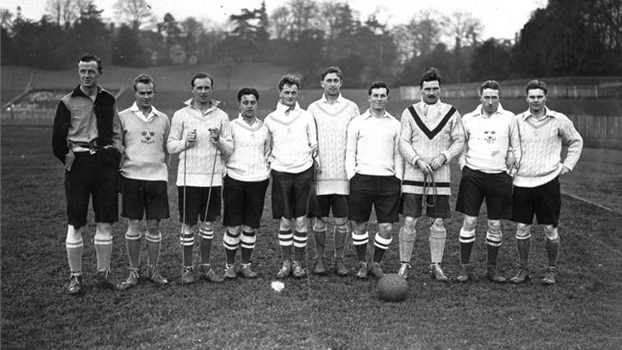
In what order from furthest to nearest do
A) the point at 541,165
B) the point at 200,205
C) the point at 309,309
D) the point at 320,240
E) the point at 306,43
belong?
the point at 306,43, the point at 320,240, the point at 541,165, the point at 200,205, the point at 309,309

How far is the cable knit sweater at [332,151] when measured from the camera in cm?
629

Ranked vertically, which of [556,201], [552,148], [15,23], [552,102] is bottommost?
[556,201]

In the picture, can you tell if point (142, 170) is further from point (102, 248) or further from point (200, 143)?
point (102, 248)

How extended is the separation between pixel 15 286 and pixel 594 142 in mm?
25027

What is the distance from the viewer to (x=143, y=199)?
233 inches

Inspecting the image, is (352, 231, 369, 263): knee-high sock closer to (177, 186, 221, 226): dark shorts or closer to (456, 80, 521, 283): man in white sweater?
(456, 80, 521, 283): man in white sweater

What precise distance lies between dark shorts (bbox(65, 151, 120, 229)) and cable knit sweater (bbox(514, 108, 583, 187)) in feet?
13.7

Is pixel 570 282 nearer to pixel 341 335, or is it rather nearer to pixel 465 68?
pixel 341 335

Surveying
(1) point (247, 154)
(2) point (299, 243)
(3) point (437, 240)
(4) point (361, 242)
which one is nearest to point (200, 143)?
(1) point (247, 154)

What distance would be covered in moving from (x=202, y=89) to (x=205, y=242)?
1600 mm

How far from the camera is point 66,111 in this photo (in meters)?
5.60

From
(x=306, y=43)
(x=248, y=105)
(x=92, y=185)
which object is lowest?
(x=92, y=185)

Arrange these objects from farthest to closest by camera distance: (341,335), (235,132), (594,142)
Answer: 1. (594,142)
2. (235,132)
3. (341,335)

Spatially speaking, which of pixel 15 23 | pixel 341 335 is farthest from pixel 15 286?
pixel 15 23
